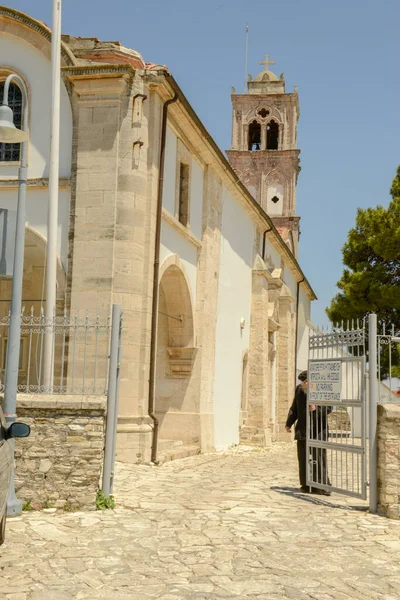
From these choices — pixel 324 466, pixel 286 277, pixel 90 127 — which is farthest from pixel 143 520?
pixel 286 277

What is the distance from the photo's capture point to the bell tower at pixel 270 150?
4203 cm

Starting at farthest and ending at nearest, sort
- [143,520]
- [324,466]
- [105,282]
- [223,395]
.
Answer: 1. [223,395]
2. [105,282]
3. [324,466]
4. [143,520]

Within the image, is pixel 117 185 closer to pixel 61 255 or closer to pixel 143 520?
pixel 61 255

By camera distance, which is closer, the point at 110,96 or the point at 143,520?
the point at 143,520

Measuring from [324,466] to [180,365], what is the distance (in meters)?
7.14

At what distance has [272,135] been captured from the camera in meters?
43.8

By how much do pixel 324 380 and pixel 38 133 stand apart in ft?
25.7

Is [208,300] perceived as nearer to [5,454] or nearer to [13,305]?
[13,305]

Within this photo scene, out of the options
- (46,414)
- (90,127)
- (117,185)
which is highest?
(90,127)

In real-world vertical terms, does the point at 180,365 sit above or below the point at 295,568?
above

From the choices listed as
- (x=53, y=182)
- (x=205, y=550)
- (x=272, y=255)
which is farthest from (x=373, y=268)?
(x=205, y=550)

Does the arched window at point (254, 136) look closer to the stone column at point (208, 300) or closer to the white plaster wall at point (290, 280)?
the white plaster wall at point (290, 280)

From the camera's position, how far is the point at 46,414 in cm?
869

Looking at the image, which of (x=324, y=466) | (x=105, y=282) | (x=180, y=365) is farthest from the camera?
(x=180, y=365)
